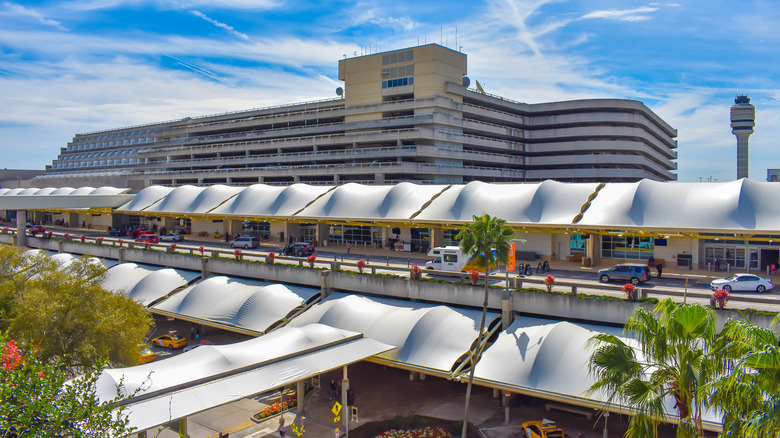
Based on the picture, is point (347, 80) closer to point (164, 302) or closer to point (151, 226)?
point (151, 226)

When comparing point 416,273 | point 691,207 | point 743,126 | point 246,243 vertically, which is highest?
point 743,126

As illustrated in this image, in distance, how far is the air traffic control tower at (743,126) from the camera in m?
171

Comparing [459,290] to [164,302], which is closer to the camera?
[459,290]

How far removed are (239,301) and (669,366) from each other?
3406 cm

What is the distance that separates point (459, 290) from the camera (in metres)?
35.3

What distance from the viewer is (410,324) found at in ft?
110

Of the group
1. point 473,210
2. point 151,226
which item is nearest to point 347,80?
point 151,226

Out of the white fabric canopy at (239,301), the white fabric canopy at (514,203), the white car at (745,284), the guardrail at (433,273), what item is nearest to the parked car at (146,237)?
the guardrail at (433,273)

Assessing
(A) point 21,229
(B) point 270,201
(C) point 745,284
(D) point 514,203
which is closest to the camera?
(C) point 745,284

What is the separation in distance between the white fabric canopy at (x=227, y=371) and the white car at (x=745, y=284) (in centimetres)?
2150

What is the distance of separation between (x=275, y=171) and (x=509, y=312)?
83.1 m

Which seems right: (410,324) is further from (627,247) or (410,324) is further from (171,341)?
(627,247)

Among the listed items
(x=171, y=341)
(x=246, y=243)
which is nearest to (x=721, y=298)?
(x=171, y=341)

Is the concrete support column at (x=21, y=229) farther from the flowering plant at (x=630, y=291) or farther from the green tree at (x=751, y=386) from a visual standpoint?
the green tree at (x=751, y=386)
